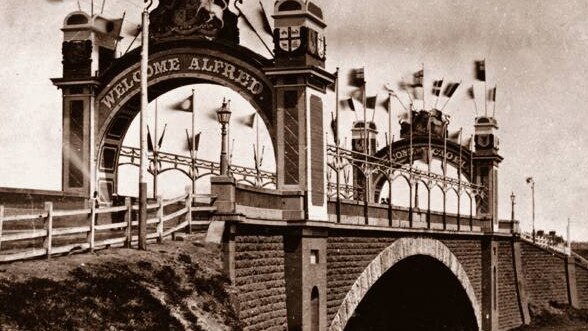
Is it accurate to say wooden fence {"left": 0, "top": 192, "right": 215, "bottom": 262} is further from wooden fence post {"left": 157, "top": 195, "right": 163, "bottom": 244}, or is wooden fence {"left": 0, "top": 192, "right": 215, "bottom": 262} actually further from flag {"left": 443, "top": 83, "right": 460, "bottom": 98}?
flag {"left": 443, "top": 83, "right": 460, "bottom": 98}

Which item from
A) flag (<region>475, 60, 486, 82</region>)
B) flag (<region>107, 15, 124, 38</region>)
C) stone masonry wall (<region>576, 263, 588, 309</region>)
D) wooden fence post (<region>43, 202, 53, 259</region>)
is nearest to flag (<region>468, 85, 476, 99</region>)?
flag (<region>475, 60, 486, 82</region>)

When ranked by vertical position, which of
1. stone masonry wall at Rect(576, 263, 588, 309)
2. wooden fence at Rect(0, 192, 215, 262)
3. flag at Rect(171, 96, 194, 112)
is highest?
flag at Rect(171, 96, 194, 112)

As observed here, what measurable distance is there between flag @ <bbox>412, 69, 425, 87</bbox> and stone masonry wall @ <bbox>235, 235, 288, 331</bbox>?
80.2 feet

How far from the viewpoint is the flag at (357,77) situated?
133 feet

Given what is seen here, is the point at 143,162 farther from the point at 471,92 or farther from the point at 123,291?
the point at 471,92

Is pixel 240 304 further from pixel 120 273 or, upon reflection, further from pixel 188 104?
pixel 188 104

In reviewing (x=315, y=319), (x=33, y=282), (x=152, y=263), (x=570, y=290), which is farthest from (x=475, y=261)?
(x=33, y=282)

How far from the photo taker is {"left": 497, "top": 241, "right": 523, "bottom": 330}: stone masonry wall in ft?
170

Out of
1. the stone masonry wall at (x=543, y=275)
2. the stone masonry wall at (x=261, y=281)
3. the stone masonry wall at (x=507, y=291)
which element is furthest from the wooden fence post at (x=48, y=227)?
the stone masonry wall at (x=543, y=275)

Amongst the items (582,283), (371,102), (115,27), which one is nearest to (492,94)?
(371,102)

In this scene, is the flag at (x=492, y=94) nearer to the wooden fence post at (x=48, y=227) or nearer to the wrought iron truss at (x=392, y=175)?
the wrought iron truss at (x=392, y=175)

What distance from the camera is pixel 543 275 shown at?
59.9 m

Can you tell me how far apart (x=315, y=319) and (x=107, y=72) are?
9454 millimetres

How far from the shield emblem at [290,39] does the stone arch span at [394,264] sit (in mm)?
7816
